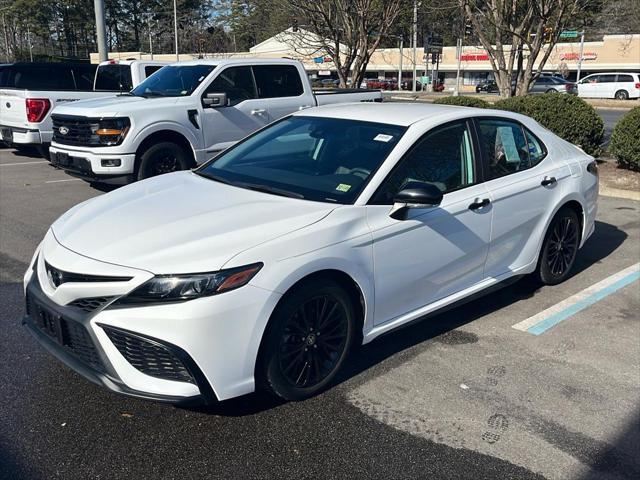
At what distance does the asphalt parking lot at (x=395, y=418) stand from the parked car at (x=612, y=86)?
134 ft

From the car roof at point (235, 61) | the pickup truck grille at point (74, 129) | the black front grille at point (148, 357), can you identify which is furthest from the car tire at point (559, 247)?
the pickup truck grille at point (74, 129)

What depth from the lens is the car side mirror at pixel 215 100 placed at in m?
8.73

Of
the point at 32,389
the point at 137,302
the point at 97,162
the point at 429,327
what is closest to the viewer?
the point at 137,302

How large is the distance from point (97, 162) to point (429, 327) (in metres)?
5.48

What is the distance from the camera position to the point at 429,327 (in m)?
4.62

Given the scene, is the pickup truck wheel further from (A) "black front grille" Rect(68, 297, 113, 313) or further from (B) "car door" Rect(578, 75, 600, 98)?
(B) "car door" Rect(578, 75, 600, 98)

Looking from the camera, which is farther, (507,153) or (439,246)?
(507,153)

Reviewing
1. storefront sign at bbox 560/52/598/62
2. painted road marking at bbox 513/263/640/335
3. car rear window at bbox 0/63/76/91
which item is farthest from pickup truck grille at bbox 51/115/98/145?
storefront sign at bbox 560/52/598/62

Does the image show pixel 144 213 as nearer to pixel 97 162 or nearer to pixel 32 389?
Result: pixel 32 389

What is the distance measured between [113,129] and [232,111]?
177cm

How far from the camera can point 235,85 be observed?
30.6 ft

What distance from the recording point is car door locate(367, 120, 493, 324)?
12.2ft

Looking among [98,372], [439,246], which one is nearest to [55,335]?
[98,372]

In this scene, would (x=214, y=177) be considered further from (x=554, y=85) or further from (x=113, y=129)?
(x=554, y=85)
